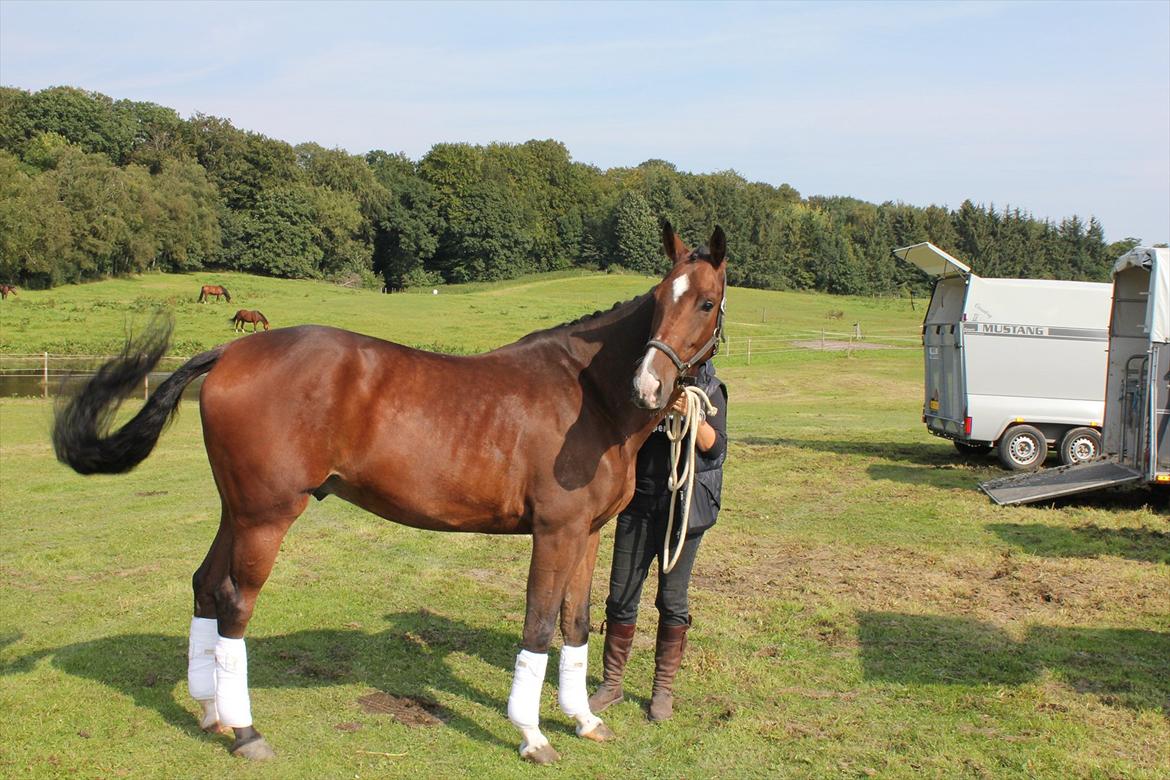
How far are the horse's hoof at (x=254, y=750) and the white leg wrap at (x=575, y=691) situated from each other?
4.89 feet

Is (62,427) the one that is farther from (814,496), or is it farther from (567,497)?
(814,496)

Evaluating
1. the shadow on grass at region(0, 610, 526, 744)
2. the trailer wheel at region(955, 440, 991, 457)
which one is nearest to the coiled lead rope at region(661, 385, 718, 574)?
the shadow on grass at region(0, 610, 526, 744)

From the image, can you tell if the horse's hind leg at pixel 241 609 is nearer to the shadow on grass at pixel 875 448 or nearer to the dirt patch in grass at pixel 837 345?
the shadow on grass at pixel 875 448

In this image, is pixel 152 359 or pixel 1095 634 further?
pixel 1095 634

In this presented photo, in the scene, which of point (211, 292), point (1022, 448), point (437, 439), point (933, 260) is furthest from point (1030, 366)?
point (211, 292)

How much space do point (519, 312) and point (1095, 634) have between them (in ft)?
144

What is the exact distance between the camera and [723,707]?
5168 mm

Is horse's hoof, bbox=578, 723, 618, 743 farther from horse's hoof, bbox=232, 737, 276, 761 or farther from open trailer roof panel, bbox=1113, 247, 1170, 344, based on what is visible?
open trailer roof panel, bbox=1113, 247, 1170, 344

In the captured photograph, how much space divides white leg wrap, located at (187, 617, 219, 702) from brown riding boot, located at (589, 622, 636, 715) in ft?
6.86

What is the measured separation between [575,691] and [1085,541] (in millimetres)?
7370

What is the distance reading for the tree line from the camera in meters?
72.2

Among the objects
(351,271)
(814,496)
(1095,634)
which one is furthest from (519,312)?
(1095,634)

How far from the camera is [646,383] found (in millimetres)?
3971

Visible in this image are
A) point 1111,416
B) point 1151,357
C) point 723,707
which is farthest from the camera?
point 1111,416
